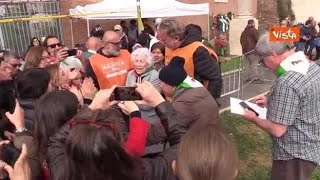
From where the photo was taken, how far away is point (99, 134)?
184cm

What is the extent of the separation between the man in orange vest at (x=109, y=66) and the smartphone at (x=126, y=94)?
167cm

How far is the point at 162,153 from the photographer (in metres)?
2.18

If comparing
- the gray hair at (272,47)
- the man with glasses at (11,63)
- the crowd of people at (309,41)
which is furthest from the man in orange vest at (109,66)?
the crowd of people at (309,41)

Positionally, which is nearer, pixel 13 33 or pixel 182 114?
pixel 182 114

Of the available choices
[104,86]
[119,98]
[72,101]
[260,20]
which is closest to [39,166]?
[72,101]

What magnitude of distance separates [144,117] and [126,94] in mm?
263

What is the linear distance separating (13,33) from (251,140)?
28.3 ft

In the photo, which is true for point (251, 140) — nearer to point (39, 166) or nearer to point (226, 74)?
point (226, 74)

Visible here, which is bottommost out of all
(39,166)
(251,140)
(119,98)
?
(251,140)

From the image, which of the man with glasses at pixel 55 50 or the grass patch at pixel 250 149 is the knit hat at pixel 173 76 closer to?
the man with glasses at pixel 55 50

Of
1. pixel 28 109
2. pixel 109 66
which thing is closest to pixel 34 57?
pixel 109 66

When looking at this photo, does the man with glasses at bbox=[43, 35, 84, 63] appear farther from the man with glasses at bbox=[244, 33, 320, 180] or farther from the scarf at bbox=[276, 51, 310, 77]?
the scarf at bbox=[276, 51, 310, 77]

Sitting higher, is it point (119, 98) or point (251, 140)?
point (119, 98)

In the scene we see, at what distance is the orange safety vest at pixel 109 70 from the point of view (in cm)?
431
